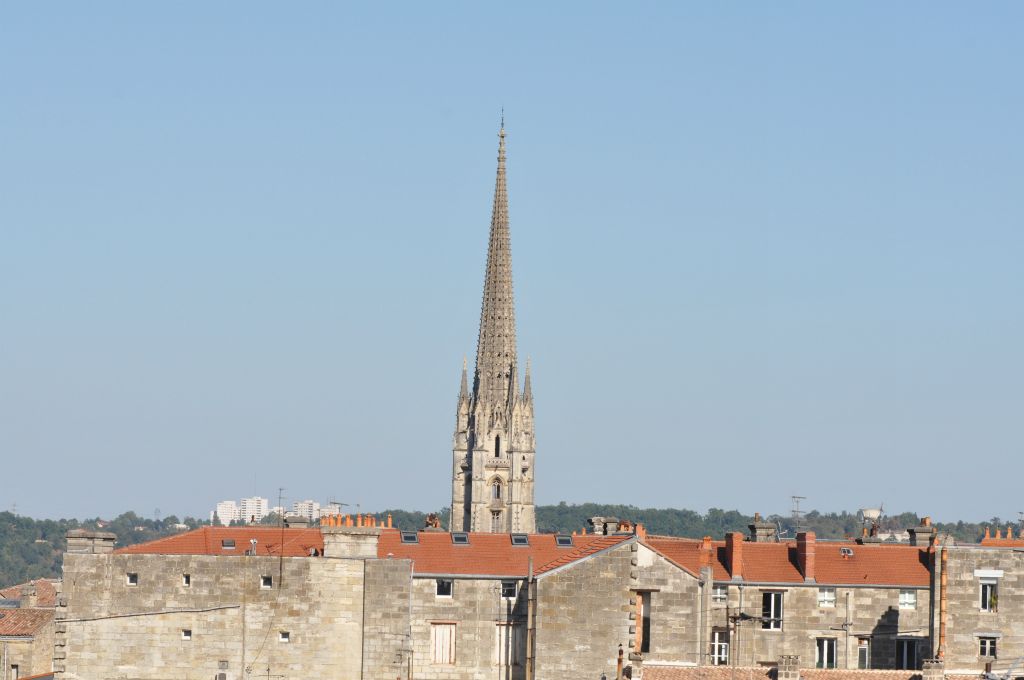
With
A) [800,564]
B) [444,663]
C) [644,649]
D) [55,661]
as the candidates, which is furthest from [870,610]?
[55,661]

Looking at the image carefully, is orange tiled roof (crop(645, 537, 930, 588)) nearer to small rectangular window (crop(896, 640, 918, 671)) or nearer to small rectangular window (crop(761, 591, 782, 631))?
small rectangular window (crop(761, 591, 782, 631))

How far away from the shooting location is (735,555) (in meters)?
98.9

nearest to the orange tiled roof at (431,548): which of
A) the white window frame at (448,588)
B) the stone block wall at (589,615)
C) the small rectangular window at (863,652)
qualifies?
the white window frame at (448,588)

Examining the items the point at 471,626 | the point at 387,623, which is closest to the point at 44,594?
the point at 387,623

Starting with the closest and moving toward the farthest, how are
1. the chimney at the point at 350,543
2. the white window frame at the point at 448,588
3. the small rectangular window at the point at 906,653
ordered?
the chimney at the point at 350,543 → the white window frame at the point at 448,588 → the small rectangular window at the point at 906,653

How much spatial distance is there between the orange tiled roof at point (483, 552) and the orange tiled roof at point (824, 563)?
3057mm

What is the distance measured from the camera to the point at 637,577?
300ft

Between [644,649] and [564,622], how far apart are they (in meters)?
3.82

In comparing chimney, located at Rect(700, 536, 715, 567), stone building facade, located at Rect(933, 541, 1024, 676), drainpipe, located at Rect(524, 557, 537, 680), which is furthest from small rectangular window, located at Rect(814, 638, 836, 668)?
drainpipe, located at Rect(524, 557, 537, 680)

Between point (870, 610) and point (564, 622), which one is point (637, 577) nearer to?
point (564, 622)

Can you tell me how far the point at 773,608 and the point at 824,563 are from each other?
311 centimetres

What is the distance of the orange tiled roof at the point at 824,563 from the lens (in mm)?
98562

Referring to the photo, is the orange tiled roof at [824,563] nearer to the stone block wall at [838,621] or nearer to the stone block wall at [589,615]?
the stone block wall at [838,621]

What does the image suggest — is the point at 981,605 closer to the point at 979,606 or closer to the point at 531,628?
the point at 979,606
